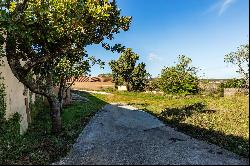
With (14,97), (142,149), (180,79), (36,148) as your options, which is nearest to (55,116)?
(14,97)

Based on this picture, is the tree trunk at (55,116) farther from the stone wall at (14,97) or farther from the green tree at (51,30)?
the stone wall at (14,97)

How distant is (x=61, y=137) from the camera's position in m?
22.6

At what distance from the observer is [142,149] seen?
18.4 meters

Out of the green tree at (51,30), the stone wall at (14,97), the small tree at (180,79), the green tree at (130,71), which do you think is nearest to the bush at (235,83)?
the small tree at (180,79)

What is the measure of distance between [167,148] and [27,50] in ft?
35.0

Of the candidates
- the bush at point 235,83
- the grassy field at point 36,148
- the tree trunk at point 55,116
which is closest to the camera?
the grassy field at point 36,148

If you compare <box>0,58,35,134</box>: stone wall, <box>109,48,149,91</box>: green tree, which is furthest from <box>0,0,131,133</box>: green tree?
<box>109,48,149,91</box>: green tree

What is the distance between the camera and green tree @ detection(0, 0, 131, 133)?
18.7 m

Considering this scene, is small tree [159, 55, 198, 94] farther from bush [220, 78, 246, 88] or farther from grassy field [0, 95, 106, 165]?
grassy field [0, 95, 106, 165]

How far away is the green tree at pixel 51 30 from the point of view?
61.4 ft

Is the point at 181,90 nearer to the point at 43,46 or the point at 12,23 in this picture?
the point at 43,46

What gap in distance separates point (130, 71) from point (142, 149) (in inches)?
3064

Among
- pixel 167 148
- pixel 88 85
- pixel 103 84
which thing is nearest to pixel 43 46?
pixel 167 148

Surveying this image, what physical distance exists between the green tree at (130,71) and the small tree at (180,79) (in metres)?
15.3
